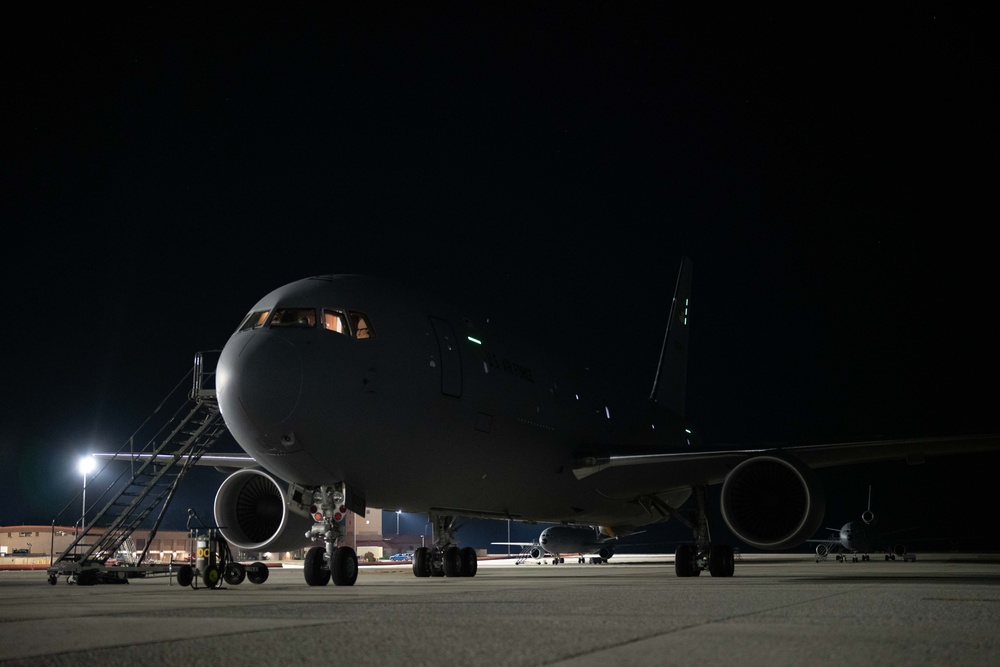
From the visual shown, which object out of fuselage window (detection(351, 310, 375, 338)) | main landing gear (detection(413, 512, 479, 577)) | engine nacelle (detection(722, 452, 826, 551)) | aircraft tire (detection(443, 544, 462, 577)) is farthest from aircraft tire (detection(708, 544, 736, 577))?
fuselage window (detection(351, 310, 375, 338))

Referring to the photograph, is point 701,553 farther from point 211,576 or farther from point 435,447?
point 211,576

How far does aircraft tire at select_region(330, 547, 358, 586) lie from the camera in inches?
475

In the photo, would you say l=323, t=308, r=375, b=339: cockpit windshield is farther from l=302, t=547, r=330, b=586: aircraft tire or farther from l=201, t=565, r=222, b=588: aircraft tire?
l=201, t=565, r=222, b=588: aircraft tire

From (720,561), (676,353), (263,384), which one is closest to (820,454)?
(720,561)

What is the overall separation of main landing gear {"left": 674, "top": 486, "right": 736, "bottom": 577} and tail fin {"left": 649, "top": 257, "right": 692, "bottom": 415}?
26.7ft

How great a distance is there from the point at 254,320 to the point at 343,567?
12.2ft

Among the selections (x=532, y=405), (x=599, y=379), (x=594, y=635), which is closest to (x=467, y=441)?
(x=532, y=405)

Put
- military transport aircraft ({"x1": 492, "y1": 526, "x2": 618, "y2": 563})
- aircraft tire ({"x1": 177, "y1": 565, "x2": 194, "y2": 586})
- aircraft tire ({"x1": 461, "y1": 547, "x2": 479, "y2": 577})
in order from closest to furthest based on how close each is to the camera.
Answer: aircraft tire ({"x1": 177, "y1": 565, "x2": 194, "y2": 586}), aircraft tire ({"x1": 461, "y1": 547, "x2": 479, "y2": 577}), military transport aircraft ({"x1": 492, "y1": 526, "x2": 618, "y2": 563})

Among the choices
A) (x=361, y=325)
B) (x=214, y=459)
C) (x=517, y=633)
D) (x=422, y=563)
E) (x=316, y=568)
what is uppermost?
(x=361, y=325)

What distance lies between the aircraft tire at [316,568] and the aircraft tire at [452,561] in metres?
5.40

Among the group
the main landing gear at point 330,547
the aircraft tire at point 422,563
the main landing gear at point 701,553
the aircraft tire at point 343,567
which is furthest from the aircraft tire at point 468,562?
the aircraft tire at point 343,567

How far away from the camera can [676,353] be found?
94.3ft

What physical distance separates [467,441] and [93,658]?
1099cm

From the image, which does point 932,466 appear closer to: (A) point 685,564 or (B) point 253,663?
(A) point 685,564
